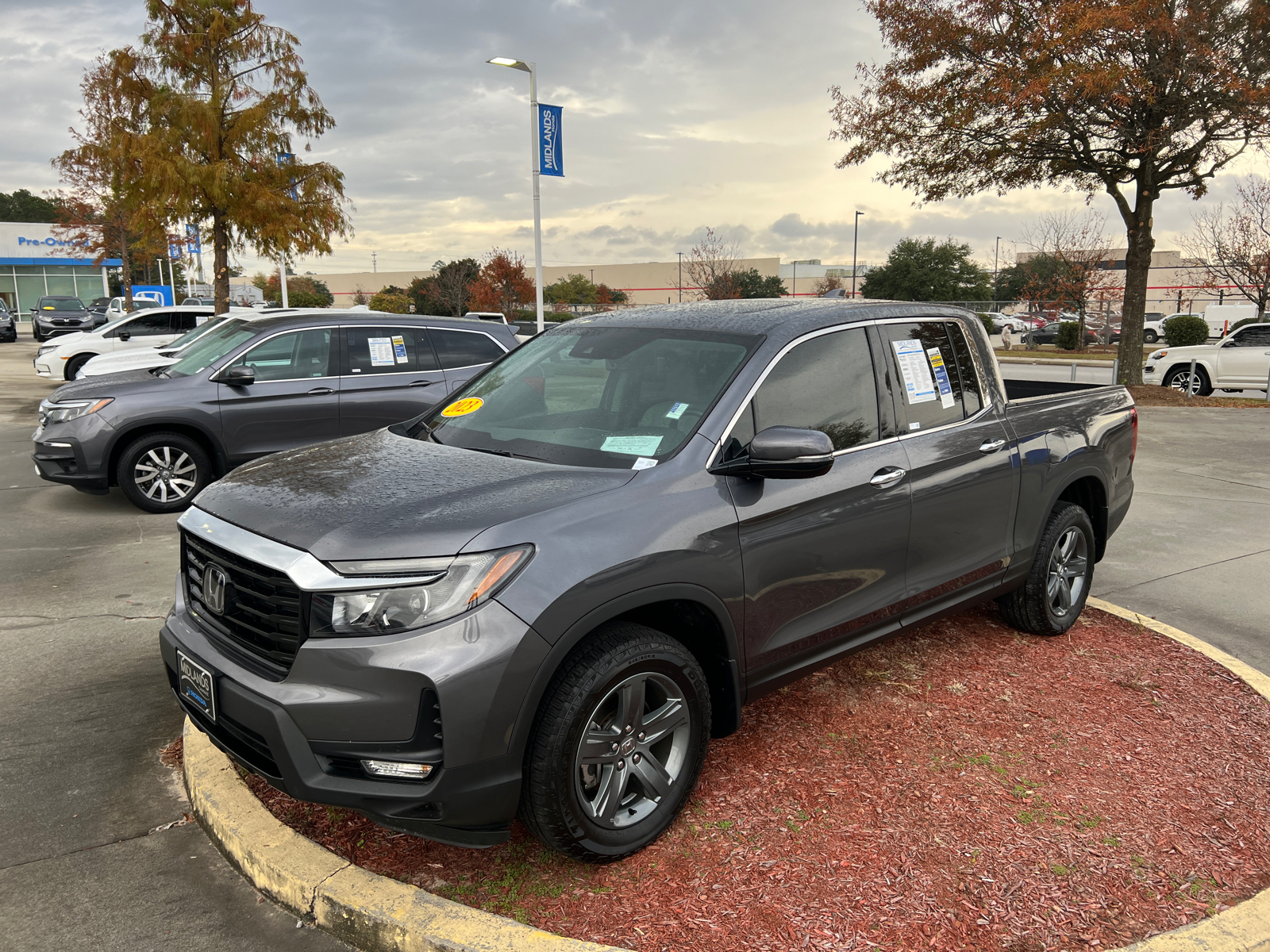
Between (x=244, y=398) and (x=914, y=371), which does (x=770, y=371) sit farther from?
(x=244, y=398)

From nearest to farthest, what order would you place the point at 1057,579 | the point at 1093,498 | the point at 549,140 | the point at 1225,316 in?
1. the point at 1057,579
2. the point at 1093,498
3. the point at 549,140
4. the point at 1225,316

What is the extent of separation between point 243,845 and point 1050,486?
4032mm

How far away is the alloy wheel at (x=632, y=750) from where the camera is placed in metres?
2.85

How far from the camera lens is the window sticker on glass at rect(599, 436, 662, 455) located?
3215 millimetres

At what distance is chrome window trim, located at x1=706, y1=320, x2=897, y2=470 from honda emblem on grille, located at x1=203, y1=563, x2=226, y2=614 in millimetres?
1657

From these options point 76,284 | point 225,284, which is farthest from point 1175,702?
point 76,284

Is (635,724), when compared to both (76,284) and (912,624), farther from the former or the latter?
(76,284)

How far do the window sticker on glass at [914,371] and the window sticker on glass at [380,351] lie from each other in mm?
5853

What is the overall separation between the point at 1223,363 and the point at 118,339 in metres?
21.7

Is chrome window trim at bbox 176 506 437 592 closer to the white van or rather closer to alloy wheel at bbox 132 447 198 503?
alloy wheel at bbox 132 447 198 503

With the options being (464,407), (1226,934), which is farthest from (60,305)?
(1226,934)

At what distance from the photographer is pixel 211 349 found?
8.73 metres

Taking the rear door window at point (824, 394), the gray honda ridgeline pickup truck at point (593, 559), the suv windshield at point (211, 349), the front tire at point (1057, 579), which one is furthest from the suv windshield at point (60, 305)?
the front tire at point (1057, 579)

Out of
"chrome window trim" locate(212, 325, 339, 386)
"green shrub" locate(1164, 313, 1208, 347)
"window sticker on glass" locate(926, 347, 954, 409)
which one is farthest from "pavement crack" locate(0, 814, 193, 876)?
"green shrub" locate(1164, 313, 1208, 347)
